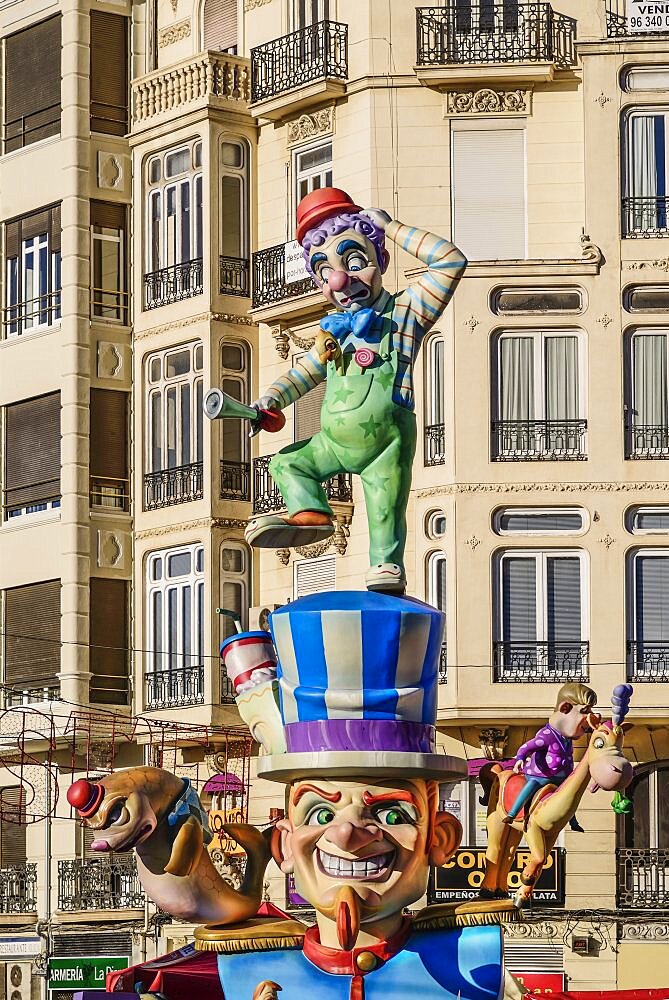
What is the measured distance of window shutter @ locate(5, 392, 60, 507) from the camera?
3704 centimetres

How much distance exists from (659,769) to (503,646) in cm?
289

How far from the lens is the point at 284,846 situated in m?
15.0

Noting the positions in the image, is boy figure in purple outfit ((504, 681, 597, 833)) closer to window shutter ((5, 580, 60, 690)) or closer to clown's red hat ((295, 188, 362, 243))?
clown's red hat ((295, 188, 362, 243))

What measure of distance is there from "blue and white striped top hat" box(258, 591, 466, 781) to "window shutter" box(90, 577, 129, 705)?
2151 cm

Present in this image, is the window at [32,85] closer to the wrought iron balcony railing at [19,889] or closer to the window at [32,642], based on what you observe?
the window at [32,642]

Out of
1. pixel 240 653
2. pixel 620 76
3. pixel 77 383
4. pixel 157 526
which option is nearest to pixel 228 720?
pixel 157 526

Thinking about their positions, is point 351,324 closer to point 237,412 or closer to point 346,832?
point 237,412

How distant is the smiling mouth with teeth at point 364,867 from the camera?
14.6m

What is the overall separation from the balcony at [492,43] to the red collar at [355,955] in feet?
67.3

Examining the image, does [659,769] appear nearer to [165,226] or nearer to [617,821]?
[617,821]

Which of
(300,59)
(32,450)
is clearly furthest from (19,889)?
(300,59)

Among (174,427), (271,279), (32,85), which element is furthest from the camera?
(32,85)

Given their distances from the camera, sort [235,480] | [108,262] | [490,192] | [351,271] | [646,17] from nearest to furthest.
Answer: [351,271] → [646,17] → [490,192] → [235,480] → [108,262]

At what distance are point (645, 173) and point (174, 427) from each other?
7.90 m
